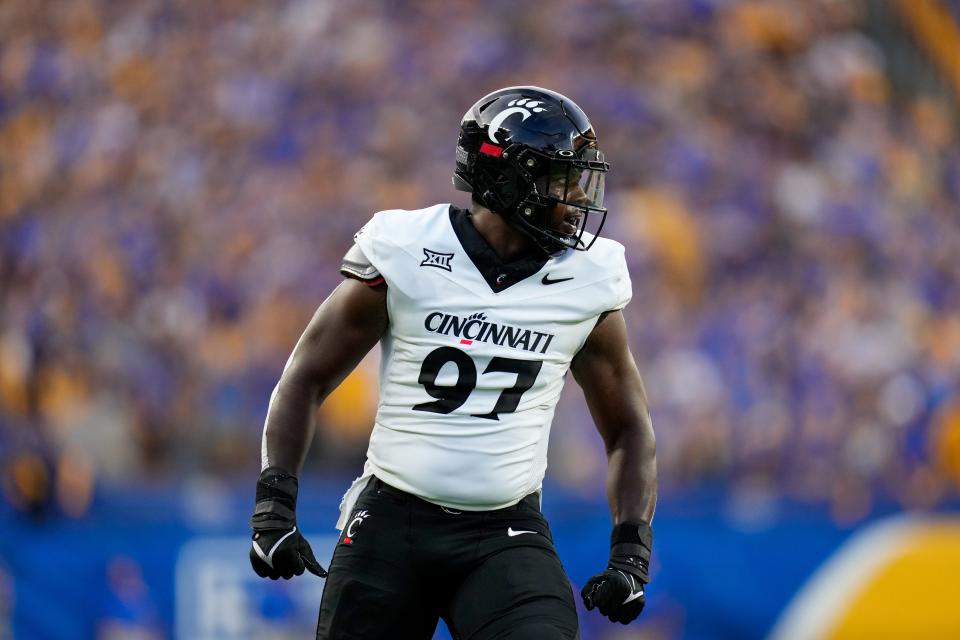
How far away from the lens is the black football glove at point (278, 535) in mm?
3279

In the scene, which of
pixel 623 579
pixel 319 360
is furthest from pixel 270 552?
pixel 623 579

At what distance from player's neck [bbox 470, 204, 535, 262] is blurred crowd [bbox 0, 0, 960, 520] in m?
3.93

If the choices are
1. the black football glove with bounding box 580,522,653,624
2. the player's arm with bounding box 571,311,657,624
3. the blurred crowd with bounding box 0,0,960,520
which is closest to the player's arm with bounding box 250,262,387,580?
the player's arm with bounding box 571,311,657,624

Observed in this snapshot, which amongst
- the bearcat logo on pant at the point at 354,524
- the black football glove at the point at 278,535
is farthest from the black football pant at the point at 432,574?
the black football glove at the point at 278,535

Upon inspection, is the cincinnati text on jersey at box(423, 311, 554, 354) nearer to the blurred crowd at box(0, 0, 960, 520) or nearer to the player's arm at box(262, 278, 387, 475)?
the player's arm at box(262, 278, 387, 475)

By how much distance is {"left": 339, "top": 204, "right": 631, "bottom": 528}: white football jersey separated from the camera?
3396 millimetres

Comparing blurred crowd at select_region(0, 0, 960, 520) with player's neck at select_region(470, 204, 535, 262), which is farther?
blurred crowd at select_region(0, 0, 960, 520)

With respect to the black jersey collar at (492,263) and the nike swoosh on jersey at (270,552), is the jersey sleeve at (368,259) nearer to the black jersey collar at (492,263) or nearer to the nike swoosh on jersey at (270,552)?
the black jersey collar at (492,263)

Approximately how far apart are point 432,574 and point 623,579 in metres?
0.50

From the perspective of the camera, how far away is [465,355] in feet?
11.2

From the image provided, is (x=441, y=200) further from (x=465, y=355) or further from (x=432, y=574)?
(x=432, y=574)

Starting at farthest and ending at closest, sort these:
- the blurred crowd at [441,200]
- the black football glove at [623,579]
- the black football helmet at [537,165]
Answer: the blurred crowd at [441,200] → the black football helmet at [537,165] → the black football glove at [623,579]

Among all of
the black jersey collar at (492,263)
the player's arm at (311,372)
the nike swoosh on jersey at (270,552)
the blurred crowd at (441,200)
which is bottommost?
the blurred crowd at (441,200)

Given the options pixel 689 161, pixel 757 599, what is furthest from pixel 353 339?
pixel 689 161
